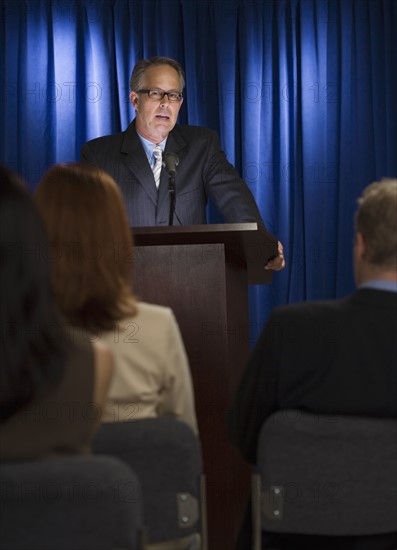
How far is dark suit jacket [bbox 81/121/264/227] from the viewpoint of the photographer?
3.70 metres

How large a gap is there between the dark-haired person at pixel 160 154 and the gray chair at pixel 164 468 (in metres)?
2.34

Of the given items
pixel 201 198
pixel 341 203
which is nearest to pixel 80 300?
pixel 201 198

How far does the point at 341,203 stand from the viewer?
17.6 feet

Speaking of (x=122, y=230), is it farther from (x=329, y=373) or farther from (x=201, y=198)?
(x=201, y=198)

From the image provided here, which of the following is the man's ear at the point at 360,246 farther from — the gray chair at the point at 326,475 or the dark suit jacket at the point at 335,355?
the gray chair at the point at 326,475

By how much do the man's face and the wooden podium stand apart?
150 cm

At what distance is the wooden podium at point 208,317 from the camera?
239 cm

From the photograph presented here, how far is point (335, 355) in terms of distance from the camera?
1.59 m

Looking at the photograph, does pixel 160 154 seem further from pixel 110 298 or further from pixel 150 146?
pixel 110 298

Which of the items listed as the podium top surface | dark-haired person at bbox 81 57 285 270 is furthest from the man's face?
the podium top surface

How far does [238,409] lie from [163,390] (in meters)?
0.16

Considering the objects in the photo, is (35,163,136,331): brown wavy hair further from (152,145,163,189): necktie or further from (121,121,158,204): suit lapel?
(152,145,163,189): necktie

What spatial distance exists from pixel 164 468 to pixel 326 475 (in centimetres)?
30

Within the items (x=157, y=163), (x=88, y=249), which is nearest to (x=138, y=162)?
(x=157, y=163)
